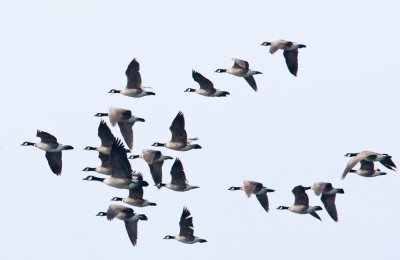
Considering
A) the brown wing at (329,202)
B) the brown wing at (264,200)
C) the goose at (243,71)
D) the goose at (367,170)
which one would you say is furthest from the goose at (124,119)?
the goose at (367,170)

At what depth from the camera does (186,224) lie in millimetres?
57906

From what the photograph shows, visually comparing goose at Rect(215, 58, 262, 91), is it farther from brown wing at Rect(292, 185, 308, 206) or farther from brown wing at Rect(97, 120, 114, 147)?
brown wing at Rect(97, 120, 114, 147)

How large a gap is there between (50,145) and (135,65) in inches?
165

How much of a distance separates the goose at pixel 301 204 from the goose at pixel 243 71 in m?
4.06

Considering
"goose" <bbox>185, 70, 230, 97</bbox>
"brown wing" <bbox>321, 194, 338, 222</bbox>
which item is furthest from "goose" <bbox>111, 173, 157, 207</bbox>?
"brown wing" <bbox>321, 194, 338, 222</bbox>

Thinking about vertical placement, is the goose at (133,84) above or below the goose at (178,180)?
above

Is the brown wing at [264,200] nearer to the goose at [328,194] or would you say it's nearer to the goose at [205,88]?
the goose at [328,194]

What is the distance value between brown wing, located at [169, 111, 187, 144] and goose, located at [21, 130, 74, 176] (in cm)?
404

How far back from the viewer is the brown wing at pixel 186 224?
57.7 m

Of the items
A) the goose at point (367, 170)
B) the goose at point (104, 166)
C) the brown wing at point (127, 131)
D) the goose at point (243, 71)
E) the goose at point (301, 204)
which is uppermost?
the goose at point (243, 71)

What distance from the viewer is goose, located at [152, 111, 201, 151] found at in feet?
189

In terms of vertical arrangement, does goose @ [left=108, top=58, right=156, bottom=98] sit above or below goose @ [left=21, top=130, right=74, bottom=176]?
above

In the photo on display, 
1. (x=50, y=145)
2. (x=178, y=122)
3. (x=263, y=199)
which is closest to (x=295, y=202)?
(x=263, y=199)

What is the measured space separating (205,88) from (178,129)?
6.13 ft
